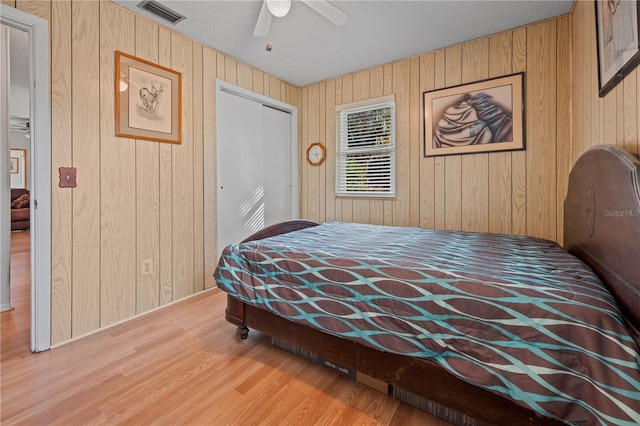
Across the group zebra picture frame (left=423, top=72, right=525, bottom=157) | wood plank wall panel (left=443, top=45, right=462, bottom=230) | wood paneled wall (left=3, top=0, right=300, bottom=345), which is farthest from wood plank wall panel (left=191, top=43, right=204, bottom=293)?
wood plank wall panel (left=443, top=45, right=462, bottom=230)

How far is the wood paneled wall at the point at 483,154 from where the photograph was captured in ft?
8.27

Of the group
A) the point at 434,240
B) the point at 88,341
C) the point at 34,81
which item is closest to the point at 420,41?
the point at 434,240

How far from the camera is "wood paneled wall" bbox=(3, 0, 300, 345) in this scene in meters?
1.99

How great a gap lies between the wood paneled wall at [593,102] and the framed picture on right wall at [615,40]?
52mm

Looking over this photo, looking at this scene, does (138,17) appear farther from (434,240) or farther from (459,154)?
(459,154)

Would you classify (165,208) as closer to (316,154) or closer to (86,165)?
(86,165)

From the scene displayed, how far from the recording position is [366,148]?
139 inches

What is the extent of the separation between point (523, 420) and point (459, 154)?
241 centimetres

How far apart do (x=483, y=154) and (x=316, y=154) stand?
200cm

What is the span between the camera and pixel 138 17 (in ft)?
7.79

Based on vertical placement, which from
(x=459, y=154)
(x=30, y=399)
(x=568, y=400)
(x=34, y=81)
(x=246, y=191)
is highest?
(x=34, y=81)

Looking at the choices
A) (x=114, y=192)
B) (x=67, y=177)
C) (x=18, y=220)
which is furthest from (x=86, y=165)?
(x=18, y=220)

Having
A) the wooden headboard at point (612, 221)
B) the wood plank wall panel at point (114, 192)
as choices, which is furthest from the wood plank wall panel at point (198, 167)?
the wooden headboard at point (612, 221)

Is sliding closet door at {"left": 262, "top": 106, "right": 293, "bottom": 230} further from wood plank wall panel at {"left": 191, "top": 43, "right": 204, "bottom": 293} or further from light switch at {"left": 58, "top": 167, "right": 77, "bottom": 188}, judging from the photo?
light switch at {"left": 58, "top": 167, "right": 77, "bottom": 188}
